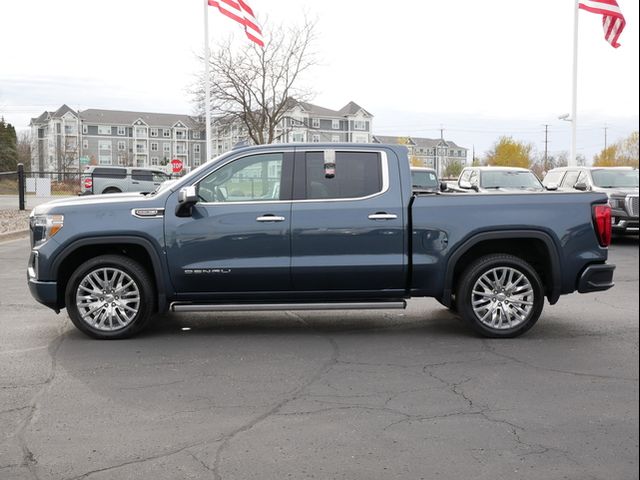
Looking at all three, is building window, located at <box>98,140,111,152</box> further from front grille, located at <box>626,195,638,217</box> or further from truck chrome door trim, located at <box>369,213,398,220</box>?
truck chrome door trim, located at <box>369,213,398,220</box>

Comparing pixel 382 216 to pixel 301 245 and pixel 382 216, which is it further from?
pixel 301 245

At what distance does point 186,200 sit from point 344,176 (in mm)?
1564

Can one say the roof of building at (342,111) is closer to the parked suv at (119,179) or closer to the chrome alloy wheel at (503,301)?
the parked suv at (119,179)

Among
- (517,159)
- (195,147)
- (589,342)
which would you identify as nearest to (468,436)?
(589,342)

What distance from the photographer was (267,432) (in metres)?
4.23

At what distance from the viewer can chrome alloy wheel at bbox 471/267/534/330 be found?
265 inches

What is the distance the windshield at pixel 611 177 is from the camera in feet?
53.7

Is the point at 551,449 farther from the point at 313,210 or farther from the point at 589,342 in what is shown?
the point at 313,210

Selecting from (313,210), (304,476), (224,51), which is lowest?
(304,476)

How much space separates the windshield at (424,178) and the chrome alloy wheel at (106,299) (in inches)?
618

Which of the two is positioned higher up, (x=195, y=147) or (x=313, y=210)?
(x=195, y=147)

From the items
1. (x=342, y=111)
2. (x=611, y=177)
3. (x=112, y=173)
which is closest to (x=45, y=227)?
(x=611, y=177)

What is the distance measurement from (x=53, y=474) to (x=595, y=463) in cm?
292

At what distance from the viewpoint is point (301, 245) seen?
6.58 meters
